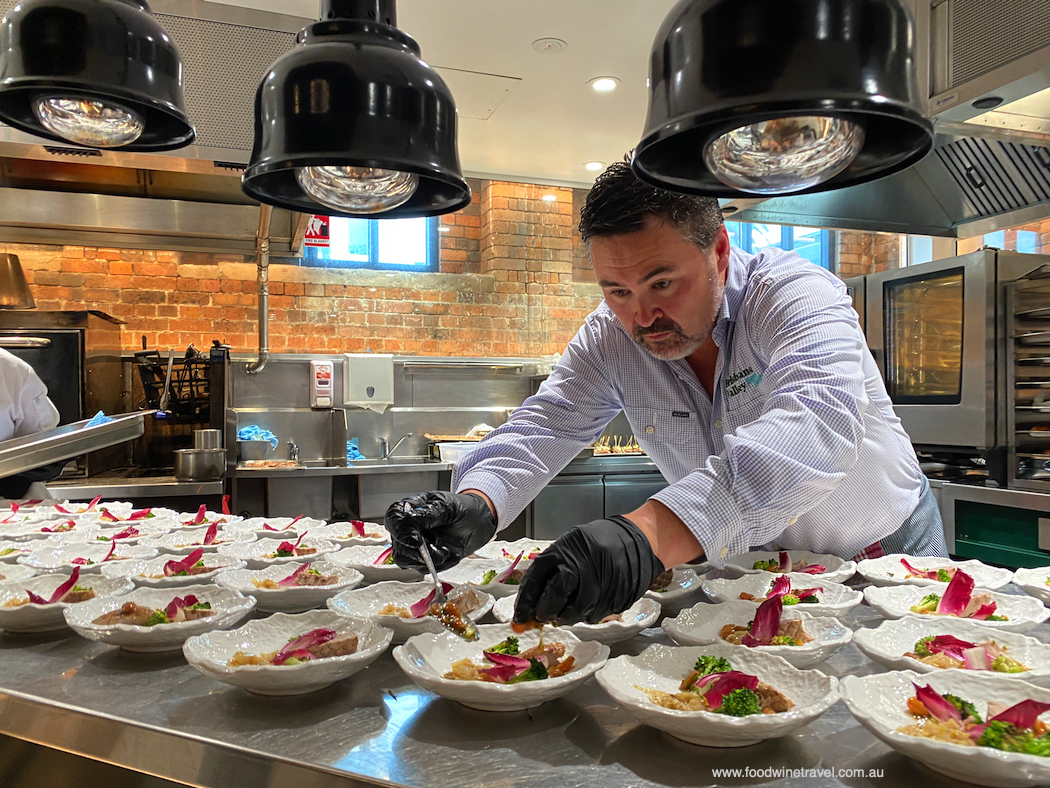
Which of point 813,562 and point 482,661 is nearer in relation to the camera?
point 482,661

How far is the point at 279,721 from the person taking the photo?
3.23 feet

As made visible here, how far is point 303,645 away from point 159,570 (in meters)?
0.83

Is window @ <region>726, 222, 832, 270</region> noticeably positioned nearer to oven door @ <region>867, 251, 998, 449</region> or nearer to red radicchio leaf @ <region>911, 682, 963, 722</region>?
oven door @ <region>867, 251, 998, 449</region>

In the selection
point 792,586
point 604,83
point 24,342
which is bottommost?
point 792,586

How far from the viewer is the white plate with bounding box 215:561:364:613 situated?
1450mm

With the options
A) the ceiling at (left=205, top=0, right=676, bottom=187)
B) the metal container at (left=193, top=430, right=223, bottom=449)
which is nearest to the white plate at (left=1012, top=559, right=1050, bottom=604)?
the ceiling at (left=205, top=0, right=676, bottom=187)

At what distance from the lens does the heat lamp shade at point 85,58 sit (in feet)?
4.78

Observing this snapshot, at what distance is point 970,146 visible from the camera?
3.15 m

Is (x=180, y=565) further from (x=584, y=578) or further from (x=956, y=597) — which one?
(x=956, y=597)

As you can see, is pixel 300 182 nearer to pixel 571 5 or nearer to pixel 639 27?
pixel 571 5

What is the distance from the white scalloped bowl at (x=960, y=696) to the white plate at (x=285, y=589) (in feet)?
3.12

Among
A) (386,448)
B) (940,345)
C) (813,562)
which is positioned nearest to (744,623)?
(813,562)

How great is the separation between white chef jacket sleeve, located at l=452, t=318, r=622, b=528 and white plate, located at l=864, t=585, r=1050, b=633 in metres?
0.82

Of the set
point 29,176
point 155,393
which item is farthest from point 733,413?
point 29,176
